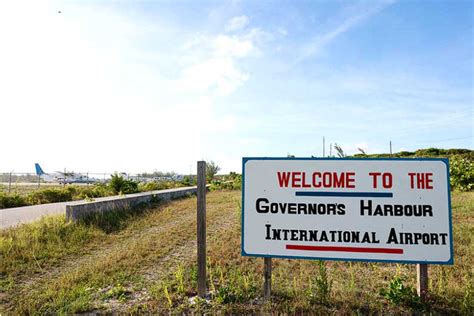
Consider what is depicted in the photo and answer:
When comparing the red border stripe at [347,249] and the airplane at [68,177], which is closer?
the red border stripe at [347,249]

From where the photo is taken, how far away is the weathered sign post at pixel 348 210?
10.8ft

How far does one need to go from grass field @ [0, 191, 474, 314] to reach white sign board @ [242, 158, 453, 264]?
0.40 m

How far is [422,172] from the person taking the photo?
11.1ft

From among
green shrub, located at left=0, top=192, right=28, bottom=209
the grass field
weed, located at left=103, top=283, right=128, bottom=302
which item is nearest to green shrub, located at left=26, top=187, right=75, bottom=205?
green shrub, located at left=0, top=192, right=28, bottom=209

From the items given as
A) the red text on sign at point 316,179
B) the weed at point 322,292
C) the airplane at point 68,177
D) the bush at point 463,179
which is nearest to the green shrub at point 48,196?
the red text on sign at point 316,179

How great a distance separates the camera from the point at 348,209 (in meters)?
3.42

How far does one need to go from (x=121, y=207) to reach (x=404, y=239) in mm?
8703

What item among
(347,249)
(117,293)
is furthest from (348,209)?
(117,293)

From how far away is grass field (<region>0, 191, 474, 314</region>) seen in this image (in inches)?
129

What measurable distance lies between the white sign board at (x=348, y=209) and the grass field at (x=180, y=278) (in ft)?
1.30

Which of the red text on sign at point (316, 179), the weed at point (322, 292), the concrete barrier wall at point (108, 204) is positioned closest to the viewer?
the weed at point (322, 292)

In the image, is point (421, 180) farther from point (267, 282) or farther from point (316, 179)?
point (267, 282)

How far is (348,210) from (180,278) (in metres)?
2.26

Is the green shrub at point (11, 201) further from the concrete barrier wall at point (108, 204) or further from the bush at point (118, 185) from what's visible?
the concrete barrier wall at point (108, 204)
